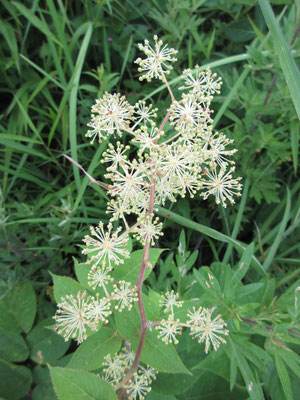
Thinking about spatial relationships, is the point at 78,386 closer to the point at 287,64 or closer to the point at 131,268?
the point at 131,268

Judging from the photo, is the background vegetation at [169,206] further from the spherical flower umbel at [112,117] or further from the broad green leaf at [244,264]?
the spherical flower umbel at [112,117]

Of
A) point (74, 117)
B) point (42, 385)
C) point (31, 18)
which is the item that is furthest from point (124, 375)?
point (31, 18)

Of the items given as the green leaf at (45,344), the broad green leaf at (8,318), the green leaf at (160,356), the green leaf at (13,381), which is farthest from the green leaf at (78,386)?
the broad green leaf at (8,318)

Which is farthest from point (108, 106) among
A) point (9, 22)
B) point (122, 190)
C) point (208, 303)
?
point (9, 22)

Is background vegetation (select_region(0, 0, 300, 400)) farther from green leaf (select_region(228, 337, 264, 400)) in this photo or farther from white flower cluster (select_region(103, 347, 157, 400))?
white flower cluster (select_region(103, 347, 157, 400))

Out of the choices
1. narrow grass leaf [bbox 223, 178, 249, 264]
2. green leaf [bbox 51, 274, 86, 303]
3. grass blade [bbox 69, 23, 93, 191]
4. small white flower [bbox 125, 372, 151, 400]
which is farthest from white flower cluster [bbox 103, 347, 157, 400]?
grass blade [bbox 69, 23, 93, 191]

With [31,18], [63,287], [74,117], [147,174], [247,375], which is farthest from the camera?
[31,18]
